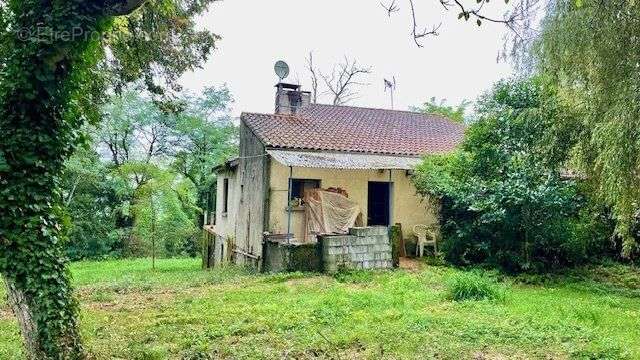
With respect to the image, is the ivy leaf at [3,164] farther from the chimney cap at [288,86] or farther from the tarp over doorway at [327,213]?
the chimney cap at [288,86]

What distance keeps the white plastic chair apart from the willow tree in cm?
1092

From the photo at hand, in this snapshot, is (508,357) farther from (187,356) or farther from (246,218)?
(246,218)

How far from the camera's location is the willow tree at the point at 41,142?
4.47 metres

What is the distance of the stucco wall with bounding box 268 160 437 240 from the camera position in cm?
1359

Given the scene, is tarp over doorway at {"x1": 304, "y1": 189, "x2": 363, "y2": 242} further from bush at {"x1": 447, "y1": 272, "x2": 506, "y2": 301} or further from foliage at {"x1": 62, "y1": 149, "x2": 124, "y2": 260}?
foliage at {"x1": 62, "y1": 149, "x2": 124, "y2": 260}

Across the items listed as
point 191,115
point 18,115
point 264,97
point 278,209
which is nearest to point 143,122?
point 191,115

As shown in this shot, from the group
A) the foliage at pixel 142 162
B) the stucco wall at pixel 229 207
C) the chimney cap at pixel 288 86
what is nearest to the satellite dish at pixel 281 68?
the chimney cap at pixel 288 86

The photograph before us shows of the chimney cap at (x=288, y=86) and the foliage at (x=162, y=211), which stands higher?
the chimney cap at (x=288, y=86)

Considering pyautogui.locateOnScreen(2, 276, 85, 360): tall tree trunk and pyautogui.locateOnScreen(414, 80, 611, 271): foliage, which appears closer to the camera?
pyautogui.locateOnScreen(2, 276, 85, 360): tall tree trunk

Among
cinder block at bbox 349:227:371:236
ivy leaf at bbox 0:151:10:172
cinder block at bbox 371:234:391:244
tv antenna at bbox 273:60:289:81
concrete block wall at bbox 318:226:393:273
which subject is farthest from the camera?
tv antenna at bbox 273:60:289:81

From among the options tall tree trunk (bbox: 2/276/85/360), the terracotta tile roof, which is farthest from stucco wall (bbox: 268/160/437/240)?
tall tree trunk (bbox: 2/276/85/360)

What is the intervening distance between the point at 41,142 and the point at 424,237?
11503 millimetres

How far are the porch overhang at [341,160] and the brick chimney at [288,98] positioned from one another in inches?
147

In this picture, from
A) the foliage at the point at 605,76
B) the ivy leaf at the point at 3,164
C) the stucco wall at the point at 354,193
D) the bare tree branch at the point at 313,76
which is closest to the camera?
the ivy leaf at the point at 3,164
